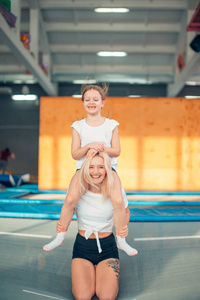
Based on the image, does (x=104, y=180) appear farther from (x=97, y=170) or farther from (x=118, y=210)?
(x=118, y=210)

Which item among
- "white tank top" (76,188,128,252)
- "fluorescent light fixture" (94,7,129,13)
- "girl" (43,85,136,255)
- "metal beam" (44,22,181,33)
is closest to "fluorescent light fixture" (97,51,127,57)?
"metal beam" (44,22,181,33)

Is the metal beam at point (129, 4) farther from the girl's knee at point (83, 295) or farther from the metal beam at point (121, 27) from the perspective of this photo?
the girl's knee at point (83, 295)

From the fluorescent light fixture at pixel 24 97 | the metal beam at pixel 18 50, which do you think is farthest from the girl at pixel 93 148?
the fluorescent light fixture at pixel 24 97

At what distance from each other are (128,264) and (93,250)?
0.31m

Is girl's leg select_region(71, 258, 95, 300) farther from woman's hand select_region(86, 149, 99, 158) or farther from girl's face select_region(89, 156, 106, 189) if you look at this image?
woman's hand select_region(86, 149, 99, 158)

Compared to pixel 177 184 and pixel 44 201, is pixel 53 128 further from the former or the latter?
pixel 177 184

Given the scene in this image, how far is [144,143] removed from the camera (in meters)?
5.50

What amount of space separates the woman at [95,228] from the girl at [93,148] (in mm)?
42

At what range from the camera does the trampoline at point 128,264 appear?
4.33 ft

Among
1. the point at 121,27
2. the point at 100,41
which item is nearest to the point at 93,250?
the point at 121,27

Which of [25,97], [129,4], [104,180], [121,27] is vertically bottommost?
[104,180]

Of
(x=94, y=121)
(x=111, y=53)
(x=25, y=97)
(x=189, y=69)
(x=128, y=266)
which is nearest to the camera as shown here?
(x=128, y=266)

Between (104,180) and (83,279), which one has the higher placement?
(104,180)

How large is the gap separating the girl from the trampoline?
153 mm
